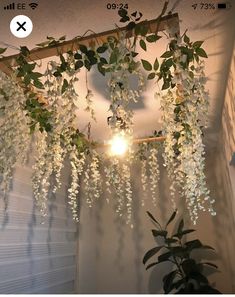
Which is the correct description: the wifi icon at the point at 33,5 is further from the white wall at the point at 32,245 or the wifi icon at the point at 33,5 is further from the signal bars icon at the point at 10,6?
the white wall at the point at 32,245

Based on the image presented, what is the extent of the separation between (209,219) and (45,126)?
2.34 metres

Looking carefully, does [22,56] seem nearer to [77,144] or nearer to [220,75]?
[77,144]

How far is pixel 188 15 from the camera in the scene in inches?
49.6

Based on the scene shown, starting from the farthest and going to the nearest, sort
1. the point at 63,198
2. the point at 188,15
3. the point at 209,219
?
the point at 209,219 < the point at 63,198 < the point at 188,15

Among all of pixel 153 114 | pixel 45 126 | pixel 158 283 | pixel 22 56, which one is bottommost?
pixel 158 283

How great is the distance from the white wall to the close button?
3.90 ft

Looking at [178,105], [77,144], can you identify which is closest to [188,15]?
[178,105]

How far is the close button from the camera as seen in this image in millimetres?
1178

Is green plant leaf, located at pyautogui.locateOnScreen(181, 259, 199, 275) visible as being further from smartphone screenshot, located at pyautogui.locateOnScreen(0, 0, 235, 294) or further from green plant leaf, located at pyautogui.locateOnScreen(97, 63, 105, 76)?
green plant leaf, located at pyautogui.locateOnScreen(97, 63, 105, 76)

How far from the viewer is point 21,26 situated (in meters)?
1.27

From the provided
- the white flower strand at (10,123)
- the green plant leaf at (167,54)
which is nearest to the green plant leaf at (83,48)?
the green plant leaf at (167,54)

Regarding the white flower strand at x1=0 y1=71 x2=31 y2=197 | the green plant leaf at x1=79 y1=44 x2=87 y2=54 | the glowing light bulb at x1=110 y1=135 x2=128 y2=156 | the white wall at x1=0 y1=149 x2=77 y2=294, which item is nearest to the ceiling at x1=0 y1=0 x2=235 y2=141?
the green plant leaf at x1=79 y1=44 x2=87 y2=54

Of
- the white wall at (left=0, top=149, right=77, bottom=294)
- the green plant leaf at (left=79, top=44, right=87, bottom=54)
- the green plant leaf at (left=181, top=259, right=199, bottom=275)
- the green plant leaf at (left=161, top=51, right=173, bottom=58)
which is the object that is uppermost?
the green plant leaf at (left=79, top=44, right=87, bottom=54)

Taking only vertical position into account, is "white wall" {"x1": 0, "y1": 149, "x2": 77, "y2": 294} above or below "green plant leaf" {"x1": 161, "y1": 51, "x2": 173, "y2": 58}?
below
